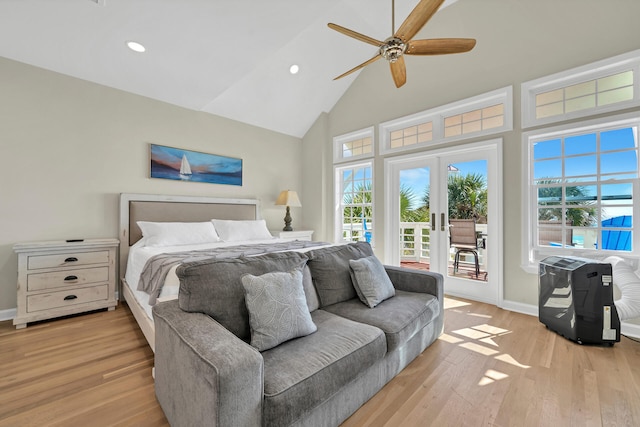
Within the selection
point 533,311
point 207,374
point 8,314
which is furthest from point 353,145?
point 8,314

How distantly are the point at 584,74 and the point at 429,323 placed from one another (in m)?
2.96

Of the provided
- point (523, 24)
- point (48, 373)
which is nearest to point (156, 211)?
point (48, 373)

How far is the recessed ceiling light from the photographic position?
2.78m

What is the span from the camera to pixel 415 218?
4035mm

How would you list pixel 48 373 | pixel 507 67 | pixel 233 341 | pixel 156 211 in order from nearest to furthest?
pixel 233 341, pixel 48 373, pixel 507 67, pixel 156 211

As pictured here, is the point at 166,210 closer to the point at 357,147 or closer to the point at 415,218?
the point at 357,147

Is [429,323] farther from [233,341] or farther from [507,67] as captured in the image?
[507,67]

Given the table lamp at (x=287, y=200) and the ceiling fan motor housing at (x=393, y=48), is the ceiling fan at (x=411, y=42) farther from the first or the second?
the table lamp at (x=287, y=200)

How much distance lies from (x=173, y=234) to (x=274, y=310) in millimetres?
2319

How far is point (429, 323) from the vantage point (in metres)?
2.16

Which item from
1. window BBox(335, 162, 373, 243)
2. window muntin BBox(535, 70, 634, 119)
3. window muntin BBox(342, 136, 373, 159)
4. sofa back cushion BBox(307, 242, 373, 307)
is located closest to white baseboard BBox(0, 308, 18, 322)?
sofa back cushion BBox(307, 242, 373, 307)

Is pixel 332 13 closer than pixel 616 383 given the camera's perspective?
No

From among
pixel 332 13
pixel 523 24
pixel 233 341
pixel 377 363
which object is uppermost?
pixel 332 13

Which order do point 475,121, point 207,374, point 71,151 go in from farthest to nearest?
1. point 475,121
2. point 71,151
3. point 207,374
